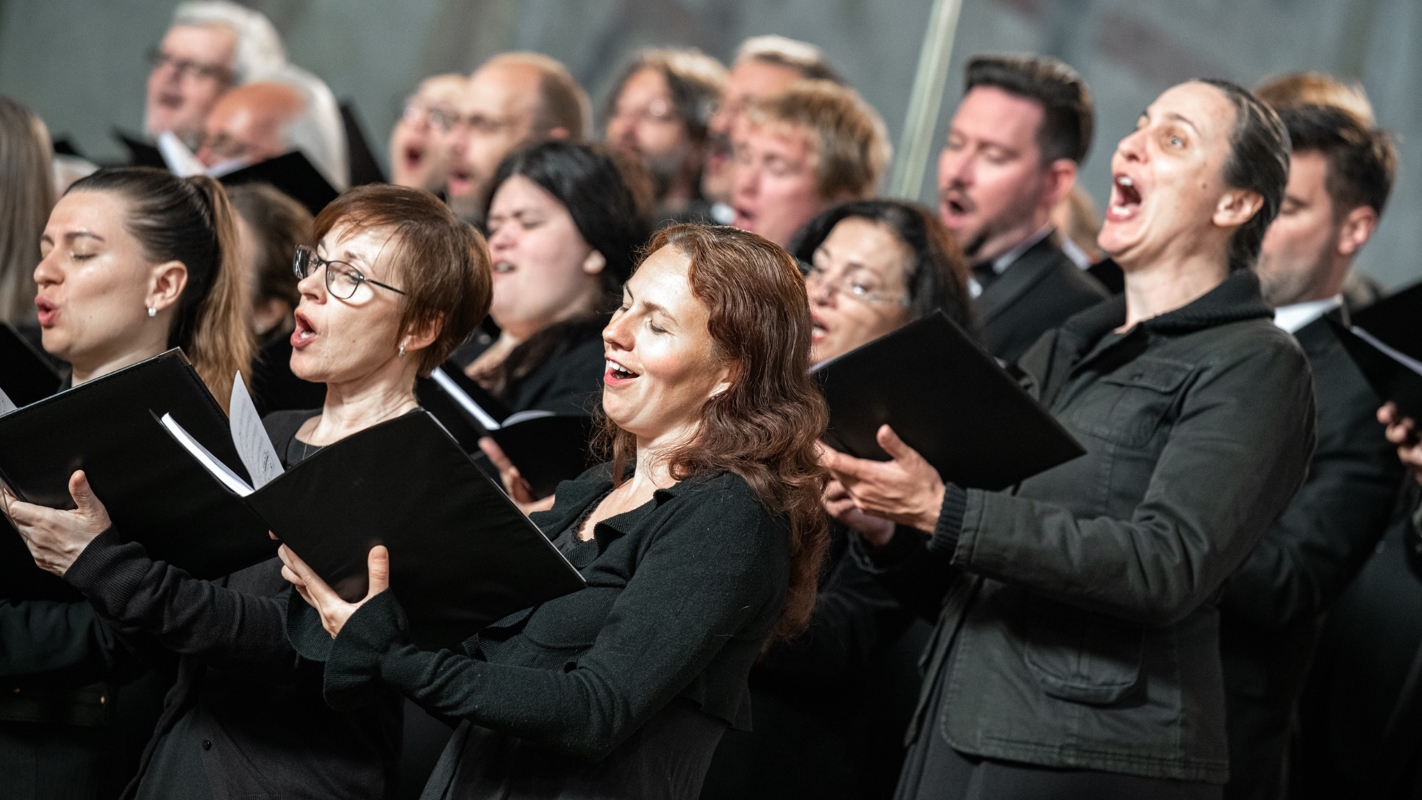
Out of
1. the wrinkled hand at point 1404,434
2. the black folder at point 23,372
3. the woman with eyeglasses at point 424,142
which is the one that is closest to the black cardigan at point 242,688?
the black folder at point 23,372

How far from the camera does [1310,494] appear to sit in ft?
10.0

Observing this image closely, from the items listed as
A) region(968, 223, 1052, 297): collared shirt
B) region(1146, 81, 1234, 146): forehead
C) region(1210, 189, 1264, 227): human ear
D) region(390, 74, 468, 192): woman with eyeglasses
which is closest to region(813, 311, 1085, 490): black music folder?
region(1210, 189, 1264, 227): human ear

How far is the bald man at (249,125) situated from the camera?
4.76 meters

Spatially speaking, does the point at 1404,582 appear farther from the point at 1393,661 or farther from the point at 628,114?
the point at 628,114

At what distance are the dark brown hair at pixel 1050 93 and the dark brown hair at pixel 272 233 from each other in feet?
5.93

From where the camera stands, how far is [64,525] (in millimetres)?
2160

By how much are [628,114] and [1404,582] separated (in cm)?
282

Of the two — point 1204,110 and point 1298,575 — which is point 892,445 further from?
point 1298,575

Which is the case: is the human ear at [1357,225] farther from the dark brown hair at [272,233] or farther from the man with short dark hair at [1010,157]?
the dark brown hair at [272,233]

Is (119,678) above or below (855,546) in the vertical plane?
below

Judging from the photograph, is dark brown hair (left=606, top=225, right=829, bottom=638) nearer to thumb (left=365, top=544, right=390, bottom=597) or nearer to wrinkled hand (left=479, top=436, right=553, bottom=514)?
thumb (left=365, top=544, right=390, bottom=597)

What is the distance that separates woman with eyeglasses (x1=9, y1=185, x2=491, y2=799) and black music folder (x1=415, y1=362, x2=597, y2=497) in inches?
6.1

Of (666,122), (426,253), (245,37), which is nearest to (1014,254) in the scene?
(666,122)

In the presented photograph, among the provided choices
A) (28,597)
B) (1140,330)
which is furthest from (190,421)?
(1140,330)
